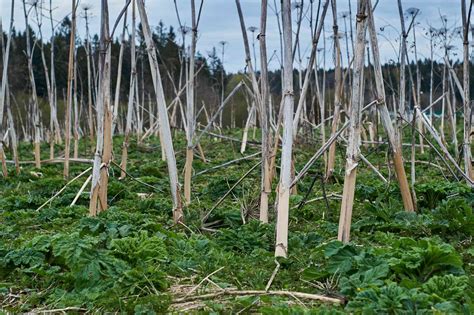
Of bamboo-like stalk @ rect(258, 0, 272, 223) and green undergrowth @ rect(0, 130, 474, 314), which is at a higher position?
bamboo-like stalk @ rect(258, 0, 272, 223)

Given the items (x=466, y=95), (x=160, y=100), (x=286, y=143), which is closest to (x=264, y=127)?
(x=160, y=100)

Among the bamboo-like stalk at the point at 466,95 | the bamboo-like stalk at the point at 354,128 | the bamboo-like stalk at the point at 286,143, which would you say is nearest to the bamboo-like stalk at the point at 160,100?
the bamboo-like stalk at the point at 286,143

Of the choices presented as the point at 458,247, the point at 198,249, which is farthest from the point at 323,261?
the point at 458,247

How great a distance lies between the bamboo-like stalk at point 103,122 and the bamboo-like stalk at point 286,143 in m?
1.70

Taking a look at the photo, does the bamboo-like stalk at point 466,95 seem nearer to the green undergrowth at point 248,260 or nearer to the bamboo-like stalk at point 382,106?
the green undergrowth at point 248,260

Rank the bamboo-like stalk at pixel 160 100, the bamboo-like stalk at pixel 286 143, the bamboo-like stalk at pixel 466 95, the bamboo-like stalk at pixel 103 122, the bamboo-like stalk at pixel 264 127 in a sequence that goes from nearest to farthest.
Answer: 1. the bamboo-like stalk at pixel 286 143
2. the bamboo-like stalk at pixel 264 127
3. the bamboo-like stalk at pixel 160 100
4. the bamboo-like stalk at pixel 103 122
5. the bamboo-like stalk at pixel 466 95

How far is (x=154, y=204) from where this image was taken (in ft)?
18.3

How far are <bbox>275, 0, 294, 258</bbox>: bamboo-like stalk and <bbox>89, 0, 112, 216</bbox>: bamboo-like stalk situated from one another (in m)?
1.70

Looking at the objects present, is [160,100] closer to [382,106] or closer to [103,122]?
[103,122]

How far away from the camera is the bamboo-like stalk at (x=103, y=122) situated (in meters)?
4.69

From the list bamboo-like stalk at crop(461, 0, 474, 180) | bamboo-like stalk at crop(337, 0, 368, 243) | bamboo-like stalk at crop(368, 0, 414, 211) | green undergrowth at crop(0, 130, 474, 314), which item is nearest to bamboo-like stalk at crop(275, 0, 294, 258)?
green undergrowth at crop(0, 130, 474, 314)

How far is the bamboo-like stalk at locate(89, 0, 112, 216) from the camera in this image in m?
4.69

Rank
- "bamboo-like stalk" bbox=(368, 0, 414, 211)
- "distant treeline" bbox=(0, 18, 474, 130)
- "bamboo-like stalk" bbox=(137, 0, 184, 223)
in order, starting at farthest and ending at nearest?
"distant treeline" bbox=(0, 18, 474, 130)
"bamboo-like stalk" bbox=(137, 0, 184, 223)
"bamboo-like stalk" bbox=(368, 0, 414, 211)

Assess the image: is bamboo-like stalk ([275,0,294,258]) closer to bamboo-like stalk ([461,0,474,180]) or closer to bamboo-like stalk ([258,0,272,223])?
bamboo-like stalk ([258,0,272,223])
